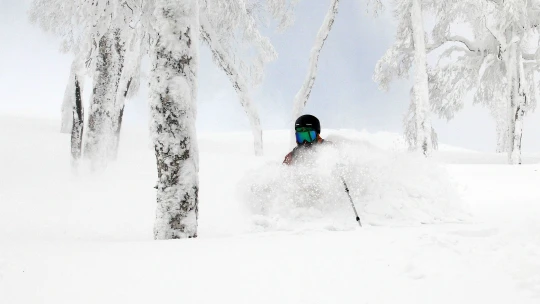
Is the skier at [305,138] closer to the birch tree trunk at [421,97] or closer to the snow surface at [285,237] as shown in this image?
the snow surface at [285,237]

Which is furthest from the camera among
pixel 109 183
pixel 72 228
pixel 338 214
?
pixel 109 183

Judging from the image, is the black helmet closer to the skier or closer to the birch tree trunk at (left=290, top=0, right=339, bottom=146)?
the skier

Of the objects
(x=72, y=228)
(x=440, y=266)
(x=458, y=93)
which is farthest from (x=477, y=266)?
(x=458, y=93)

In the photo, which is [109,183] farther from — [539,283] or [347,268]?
[539,283]

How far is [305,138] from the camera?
717 cm

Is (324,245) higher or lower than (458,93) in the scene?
lower

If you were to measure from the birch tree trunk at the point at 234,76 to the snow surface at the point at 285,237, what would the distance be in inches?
142

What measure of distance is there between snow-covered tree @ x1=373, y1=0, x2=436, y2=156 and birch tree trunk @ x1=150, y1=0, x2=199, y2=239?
9.05m

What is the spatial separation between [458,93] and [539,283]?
18.0 meters

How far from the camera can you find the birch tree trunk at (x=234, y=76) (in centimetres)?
1396

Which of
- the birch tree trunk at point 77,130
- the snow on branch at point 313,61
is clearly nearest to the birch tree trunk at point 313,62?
the snow on branch at point 313,61

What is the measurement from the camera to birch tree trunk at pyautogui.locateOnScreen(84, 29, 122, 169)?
33.4ft

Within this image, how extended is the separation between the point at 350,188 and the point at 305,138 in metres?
1.09

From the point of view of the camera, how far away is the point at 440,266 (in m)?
3.07
